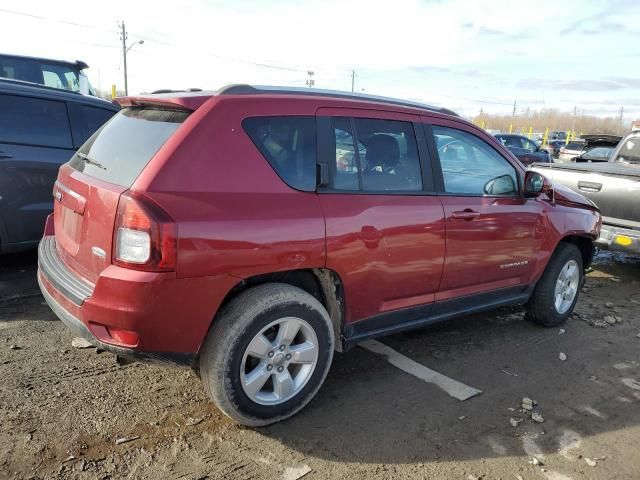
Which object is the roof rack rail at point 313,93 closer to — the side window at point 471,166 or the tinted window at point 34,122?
the side window at point 471,166

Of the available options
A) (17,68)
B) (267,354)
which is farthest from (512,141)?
(267,354)

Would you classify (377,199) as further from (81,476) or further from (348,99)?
(81,476)

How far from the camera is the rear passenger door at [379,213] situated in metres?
3.06

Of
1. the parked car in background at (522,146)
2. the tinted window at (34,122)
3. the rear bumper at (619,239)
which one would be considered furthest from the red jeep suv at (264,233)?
the parked car in background at (522,146)

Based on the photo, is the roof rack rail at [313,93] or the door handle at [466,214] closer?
the roof rack rail at [313,93]

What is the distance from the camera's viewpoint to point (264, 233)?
2.70 metres

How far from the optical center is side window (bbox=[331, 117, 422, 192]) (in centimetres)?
317

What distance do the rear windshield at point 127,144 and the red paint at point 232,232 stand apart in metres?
0.07

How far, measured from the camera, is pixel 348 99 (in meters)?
3.30

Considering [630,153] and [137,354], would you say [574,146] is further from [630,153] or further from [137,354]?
[137,354]

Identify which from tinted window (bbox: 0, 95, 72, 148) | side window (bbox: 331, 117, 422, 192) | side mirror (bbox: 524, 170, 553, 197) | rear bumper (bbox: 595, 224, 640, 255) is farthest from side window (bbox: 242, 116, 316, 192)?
rear bumper (bbox: 595, 224, 640, 255)

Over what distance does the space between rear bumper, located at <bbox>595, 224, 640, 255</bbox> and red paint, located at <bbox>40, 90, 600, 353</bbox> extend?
3.15 m

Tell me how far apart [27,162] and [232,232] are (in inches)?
130

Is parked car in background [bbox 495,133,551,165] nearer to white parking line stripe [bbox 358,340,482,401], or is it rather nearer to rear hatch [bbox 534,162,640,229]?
rear hatch [bbox 534,162,640,229]
